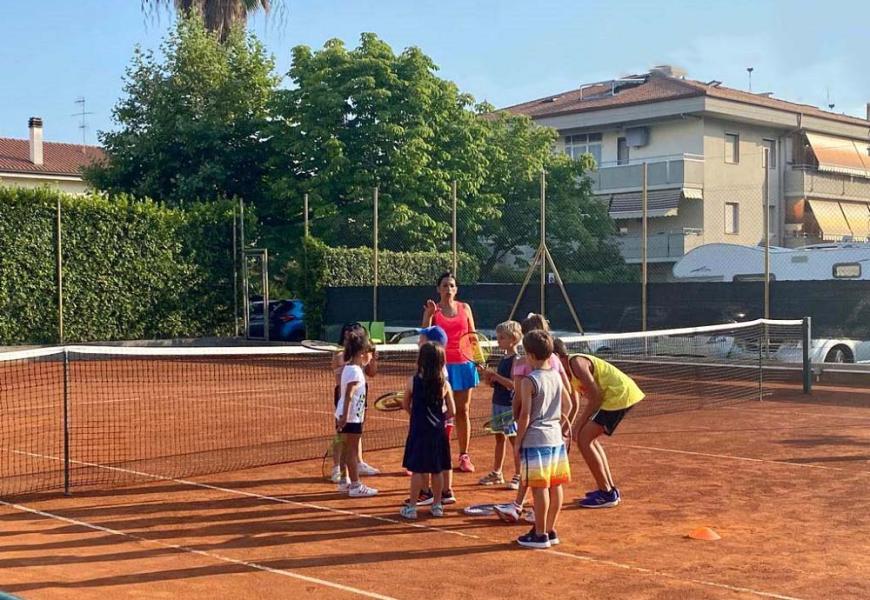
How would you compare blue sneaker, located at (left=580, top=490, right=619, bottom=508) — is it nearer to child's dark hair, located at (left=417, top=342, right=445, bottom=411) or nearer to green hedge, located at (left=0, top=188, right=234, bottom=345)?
child's dark hair, located at (left=417, top=342, right=445, bottom=411)

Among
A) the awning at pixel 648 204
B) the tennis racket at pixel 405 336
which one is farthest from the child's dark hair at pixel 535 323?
the awning at pixel 648 204

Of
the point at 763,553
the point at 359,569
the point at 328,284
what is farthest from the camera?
the point at 328,284

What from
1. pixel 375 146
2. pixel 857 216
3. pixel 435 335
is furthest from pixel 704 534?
pixel 857 216

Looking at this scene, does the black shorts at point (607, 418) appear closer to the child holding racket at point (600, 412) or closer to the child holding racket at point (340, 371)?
the child holding racket at point (600, 412)

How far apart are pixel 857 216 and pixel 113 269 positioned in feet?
105

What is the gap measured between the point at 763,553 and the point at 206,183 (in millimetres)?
26391

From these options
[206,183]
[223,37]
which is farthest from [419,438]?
[223,37]

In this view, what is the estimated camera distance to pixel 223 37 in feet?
124

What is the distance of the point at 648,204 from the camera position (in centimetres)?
3809

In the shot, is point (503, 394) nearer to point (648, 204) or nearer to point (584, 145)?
point (648, 204)

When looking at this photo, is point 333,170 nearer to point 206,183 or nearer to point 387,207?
point 387,207

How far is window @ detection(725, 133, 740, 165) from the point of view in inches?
1592

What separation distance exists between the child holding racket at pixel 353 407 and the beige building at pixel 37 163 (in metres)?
45.5

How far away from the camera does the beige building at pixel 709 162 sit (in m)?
38.3
